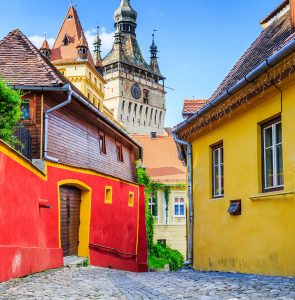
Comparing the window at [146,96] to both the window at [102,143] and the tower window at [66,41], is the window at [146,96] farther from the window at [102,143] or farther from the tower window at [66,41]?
the window at [102,143]

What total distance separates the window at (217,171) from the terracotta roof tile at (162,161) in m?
32.8

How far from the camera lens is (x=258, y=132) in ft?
35.2

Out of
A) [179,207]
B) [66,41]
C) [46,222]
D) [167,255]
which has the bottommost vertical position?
[167,255]

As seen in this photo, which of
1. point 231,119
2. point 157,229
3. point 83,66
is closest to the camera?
point 231,119

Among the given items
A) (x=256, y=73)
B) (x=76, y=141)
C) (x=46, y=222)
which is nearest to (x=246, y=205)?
(x=256, y=73)

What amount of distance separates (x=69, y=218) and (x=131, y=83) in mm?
87694

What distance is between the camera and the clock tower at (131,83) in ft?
333

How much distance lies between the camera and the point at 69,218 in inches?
655

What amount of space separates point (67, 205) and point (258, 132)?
7.29 meters

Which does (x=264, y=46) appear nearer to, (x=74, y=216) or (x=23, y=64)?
(x=74, y=216)

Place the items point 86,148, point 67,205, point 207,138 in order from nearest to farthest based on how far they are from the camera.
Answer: point 207,138
point 67,205
point 86,148

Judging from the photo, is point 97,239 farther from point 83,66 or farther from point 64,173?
point 83,66

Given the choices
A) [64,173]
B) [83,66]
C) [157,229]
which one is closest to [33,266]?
[64,173]

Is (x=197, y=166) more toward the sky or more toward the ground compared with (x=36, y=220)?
more toward the sky
